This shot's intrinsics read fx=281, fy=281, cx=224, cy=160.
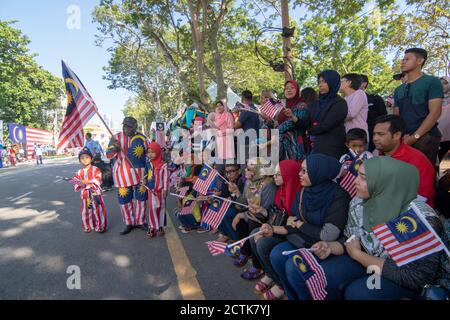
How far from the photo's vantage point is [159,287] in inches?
104

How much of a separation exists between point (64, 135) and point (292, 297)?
406 centimetres

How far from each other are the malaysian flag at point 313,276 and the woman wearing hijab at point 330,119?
5.28 feet

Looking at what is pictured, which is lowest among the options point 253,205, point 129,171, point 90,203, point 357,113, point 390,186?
point 90,203

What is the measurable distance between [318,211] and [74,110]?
401 cm

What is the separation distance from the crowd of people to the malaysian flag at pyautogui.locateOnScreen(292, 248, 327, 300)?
26mm

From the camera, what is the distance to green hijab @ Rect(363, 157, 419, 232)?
1.81 meters

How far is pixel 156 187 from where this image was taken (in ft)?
14.0

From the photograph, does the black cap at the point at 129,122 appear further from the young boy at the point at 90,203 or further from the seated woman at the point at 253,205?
the seated woman at the point at 253,205

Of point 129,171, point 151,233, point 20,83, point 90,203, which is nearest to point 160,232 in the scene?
point 151,233

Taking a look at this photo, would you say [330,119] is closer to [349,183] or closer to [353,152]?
[353,152]

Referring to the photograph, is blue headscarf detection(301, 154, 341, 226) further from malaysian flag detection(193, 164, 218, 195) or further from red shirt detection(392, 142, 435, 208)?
malaysian flag detection(193, 164, 218, 195)

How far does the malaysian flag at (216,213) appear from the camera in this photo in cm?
342
